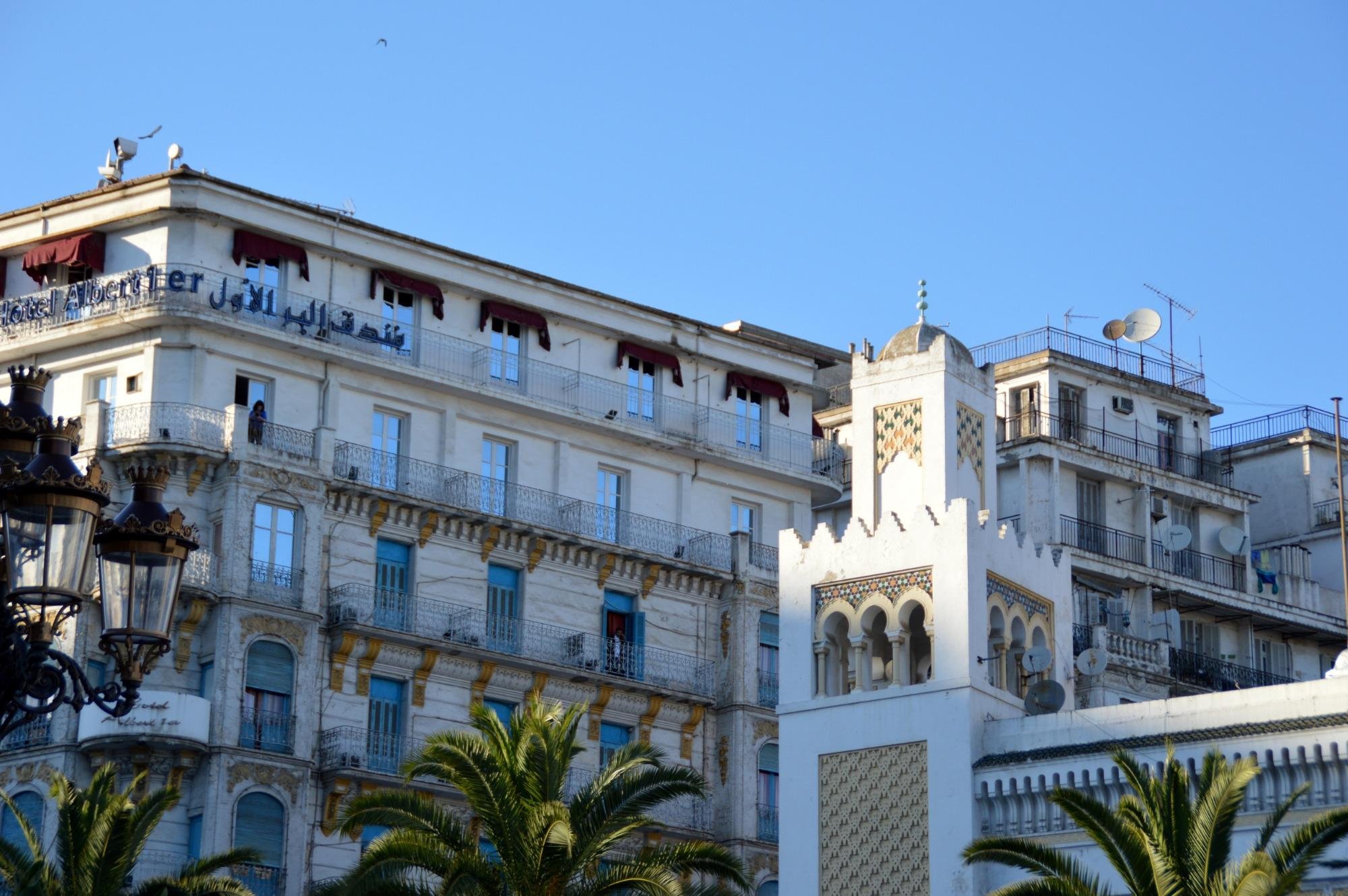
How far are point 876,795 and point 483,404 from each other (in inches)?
763

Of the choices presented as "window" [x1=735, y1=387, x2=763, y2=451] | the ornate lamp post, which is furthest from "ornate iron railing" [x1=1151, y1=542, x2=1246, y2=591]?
the ornate lamp post

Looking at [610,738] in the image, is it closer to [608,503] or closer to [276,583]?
[608,503]

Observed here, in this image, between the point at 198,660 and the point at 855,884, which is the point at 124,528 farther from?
the point at 198,660

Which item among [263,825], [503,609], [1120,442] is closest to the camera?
[263,825]

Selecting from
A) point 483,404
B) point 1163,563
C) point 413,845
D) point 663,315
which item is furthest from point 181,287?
point 1163,563

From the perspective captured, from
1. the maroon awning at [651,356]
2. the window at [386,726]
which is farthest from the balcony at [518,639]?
the maroon awning at [651,356]

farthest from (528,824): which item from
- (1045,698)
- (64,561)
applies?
(64,561)

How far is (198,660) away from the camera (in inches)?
1937

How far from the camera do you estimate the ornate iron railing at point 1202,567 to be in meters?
63.9

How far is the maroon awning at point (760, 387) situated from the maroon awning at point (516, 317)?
5.26m

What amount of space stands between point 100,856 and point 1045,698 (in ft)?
46.0

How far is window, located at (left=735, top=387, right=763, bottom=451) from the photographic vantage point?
5975 centimetres

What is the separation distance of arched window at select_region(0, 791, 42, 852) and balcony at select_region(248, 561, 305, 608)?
5.58 metres

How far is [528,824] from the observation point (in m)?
34.3
